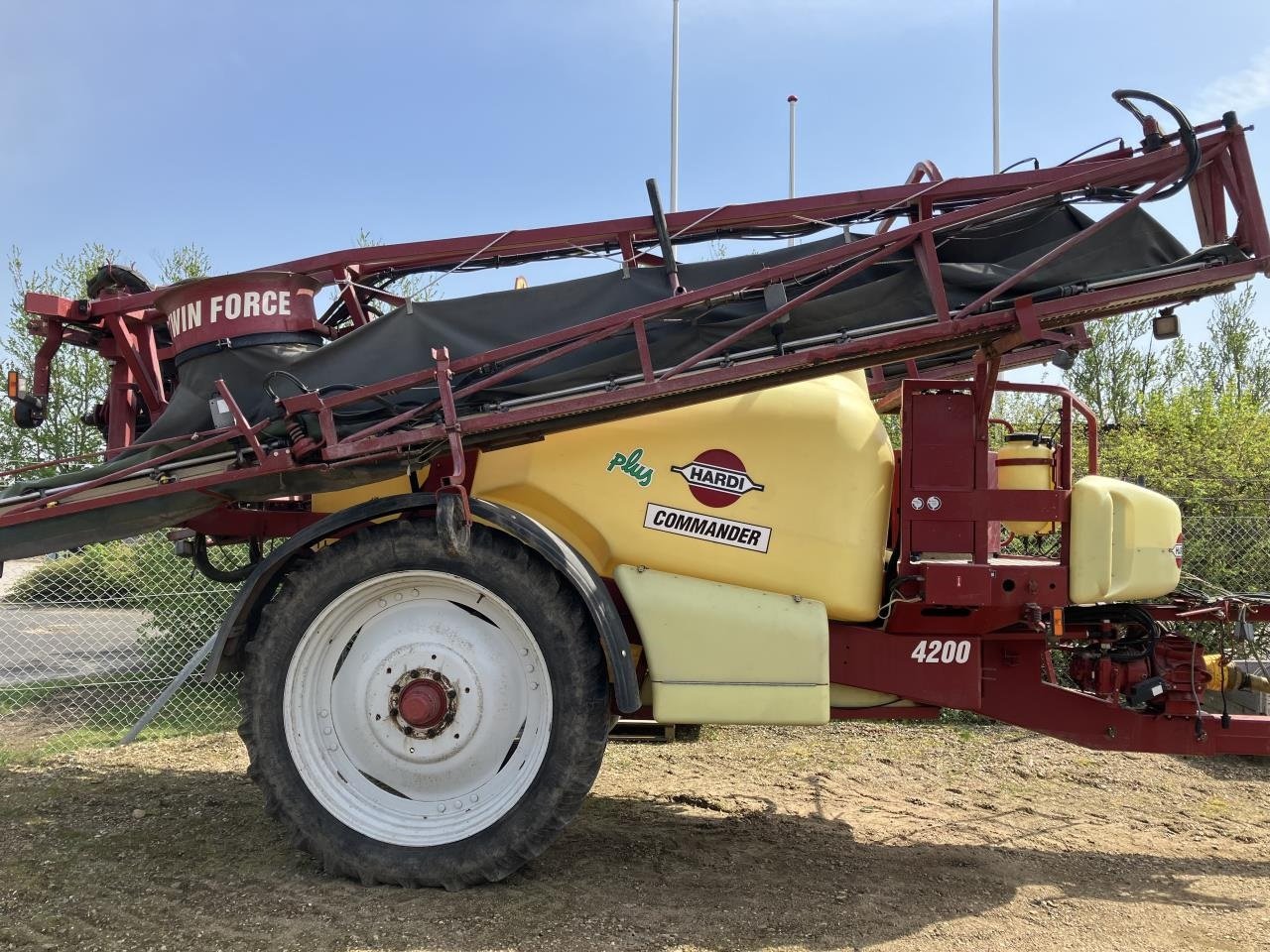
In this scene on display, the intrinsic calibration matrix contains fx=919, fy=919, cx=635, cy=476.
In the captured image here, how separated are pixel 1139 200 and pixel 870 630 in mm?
2111

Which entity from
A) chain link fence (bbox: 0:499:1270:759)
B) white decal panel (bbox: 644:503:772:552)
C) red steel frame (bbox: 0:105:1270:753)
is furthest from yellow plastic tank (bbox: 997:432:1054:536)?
chain link fence (bbox: 0:499:1270:759)

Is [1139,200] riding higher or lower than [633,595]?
higher

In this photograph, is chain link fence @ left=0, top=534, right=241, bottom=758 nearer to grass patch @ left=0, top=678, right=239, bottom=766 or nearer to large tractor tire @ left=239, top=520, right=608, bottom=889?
grass patch @ left=0, top=678, right=239, bottom=766

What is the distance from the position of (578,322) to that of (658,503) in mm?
878

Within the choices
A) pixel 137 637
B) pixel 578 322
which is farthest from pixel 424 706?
pixel 137 637

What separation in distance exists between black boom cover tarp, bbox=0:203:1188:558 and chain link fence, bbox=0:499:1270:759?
329cm

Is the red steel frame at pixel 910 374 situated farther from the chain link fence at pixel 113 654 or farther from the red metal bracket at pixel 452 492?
the chain link fence at pixel 113 654

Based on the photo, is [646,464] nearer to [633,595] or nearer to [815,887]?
[633,595]

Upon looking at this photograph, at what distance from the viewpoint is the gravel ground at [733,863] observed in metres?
3.49

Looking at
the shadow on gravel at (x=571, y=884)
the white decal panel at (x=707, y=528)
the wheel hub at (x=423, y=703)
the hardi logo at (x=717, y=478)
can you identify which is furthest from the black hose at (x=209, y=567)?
the hardi logo at (x=717, y=478)

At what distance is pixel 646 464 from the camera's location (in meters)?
4.09

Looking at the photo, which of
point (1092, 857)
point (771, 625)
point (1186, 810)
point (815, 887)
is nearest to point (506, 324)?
point (771, 625)

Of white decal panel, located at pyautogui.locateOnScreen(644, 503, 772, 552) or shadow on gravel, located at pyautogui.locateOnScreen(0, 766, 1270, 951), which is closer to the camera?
shadow on gravel, located at pyautogui.locateOnScreen(0, 766, 1270, 951)

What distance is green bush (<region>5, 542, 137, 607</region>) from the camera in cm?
847
